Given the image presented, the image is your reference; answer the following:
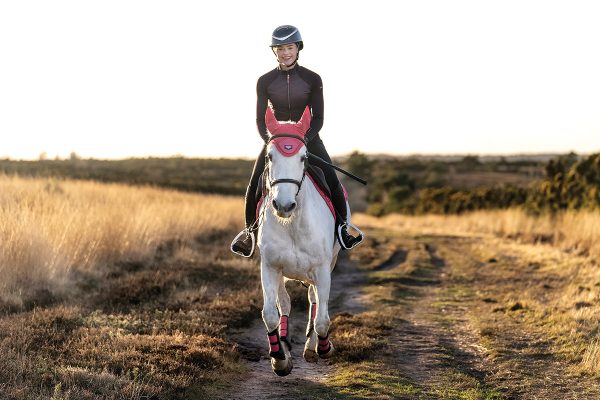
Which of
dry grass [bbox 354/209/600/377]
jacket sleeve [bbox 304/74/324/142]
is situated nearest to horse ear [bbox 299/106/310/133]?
jacket sleeve [bbox 304/74/324/142]

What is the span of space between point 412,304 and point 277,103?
243 inches

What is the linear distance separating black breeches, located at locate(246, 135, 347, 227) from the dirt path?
73.4 inches

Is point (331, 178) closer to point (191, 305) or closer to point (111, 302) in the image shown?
point (191, 305)

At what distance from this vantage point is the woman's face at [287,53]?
7.23 metres

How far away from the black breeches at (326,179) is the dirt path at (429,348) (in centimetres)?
186

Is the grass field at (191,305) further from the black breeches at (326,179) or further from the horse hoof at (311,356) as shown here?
the black breeches at (326,179)

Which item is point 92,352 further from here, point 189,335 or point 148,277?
point 148,277

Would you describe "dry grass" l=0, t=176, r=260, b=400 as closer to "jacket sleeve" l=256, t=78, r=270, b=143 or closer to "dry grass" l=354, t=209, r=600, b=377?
"jacket sleeve" l=256, t=78, r=270, b=143

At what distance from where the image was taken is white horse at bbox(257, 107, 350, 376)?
6086 mm

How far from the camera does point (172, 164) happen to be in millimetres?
83812

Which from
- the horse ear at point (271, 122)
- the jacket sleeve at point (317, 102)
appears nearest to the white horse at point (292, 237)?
the horse ear at point (271, 122)

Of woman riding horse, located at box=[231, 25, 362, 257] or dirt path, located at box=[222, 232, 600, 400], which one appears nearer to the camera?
dirt path, located at box=[222, 232, 600, 400]

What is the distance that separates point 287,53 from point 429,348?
14.5 feet

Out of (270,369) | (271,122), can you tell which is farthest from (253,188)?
(270,369)
